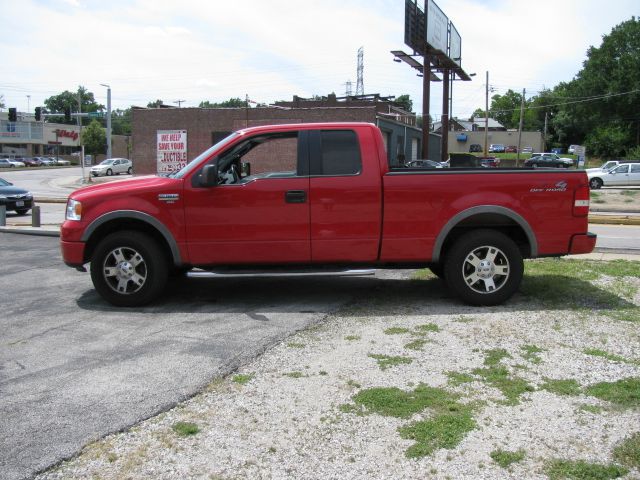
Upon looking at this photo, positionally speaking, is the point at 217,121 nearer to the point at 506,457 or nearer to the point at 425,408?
the point at 425,408

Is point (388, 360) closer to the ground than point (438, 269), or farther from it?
closer to the ground

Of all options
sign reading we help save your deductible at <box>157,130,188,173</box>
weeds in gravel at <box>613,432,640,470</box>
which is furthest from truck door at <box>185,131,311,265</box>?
sign reading we help save your deductible at <box>157,130,188,173</box>

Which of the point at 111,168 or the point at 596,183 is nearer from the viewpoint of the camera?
the point at 596,183

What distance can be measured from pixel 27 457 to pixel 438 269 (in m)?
5.27

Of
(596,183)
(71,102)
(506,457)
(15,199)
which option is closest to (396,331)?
(506,457)

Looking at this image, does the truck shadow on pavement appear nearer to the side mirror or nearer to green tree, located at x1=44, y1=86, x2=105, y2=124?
the side mirror

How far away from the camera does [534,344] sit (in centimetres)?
512

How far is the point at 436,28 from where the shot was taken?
42.3 meters

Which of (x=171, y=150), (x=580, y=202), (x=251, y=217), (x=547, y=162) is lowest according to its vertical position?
(x=251, y=217)

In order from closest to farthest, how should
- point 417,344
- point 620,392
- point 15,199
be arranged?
1. point 620,392
2. point 417,344
3. point 15,199

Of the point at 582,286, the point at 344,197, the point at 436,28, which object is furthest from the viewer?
the point at 436,28

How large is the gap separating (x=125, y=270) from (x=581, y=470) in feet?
16.2

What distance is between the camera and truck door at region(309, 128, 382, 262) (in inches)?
249

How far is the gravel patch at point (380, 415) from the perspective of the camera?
3166 millimetres
